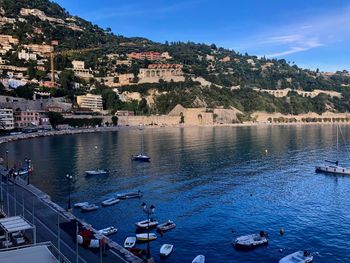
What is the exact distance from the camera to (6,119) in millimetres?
112250

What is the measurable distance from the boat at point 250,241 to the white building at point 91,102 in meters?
129

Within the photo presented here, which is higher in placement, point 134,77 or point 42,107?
point 134,77

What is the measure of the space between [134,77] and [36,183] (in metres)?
146

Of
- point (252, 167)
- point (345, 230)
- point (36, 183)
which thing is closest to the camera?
point (345, 230)

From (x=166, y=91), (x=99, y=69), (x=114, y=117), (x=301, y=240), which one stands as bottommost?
(x=301, y=240)

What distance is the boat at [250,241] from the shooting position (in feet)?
90.2

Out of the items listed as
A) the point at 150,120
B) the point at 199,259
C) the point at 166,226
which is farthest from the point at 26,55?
the point at 199,259

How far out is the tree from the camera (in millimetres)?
129000

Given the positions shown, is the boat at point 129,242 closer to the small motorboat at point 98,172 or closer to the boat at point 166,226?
the boat at point 166,226

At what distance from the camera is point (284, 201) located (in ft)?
133

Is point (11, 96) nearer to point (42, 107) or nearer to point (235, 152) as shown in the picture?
point (42, 107)

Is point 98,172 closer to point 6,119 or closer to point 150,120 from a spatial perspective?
point 6,119

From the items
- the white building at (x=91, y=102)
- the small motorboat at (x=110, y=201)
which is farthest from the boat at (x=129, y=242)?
the white building at (x=91, y=102)

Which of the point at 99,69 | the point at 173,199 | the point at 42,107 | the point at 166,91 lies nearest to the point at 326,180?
the point at 173,199
